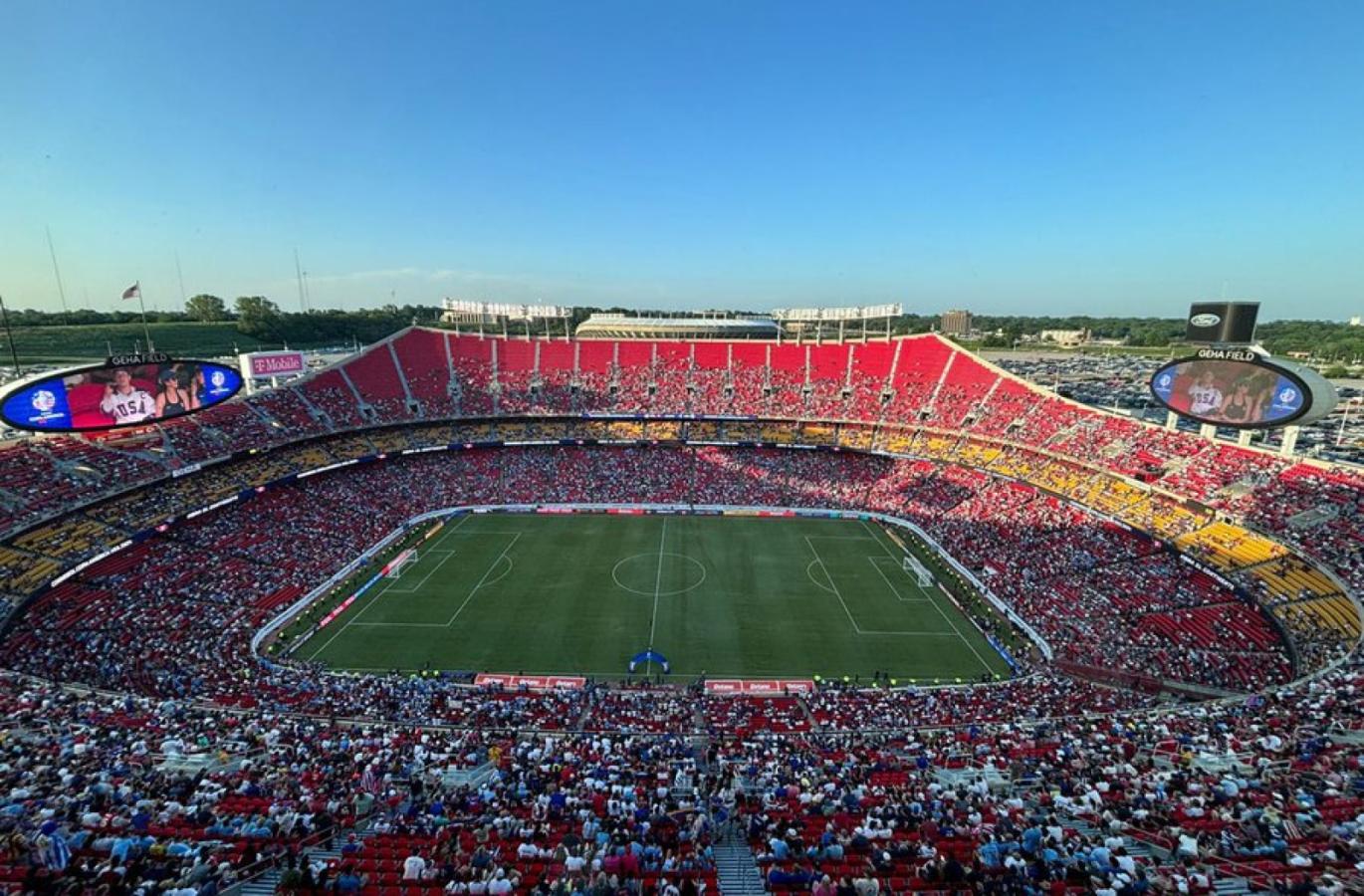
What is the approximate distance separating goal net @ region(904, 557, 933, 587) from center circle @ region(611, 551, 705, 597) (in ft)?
43.9

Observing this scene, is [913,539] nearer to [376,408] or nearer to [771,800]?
[771,800]

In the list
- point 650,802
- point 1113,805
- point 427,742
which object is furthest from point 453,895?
point 1113,805

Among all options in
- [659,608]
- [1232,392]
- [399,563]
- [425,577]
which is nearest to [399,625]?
[425,577]

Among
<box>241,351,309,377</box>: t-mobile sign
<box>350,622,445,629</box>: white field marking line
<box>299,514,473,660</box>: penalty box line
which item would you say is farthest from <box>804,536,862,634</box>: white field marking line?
<box>241,351,309,377</box>: t-mobile sign

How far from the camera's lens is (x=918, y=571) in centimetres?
3922

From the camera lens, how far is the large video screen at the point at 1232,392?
31.1m

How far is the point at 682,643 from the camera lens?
103ft

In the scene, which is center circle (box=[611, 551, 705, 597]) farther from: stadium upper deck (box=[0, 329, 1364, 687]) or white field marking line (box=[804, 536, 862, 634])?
stadium upper deck (box=[0, 329, 1364, 687])

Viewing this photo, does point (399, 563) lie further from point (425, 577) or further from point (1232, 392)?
point (1232, 392)

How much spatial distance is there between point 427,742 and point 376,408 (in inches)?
1817

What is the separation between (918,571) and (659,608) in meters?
16.7

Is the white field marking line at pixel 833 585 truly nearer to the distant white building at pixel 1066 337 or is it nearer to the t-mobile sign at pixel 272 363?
the t-mobile sign at pixel 272 363

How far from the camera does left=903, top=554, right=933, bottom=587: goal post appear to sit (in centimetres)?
3828

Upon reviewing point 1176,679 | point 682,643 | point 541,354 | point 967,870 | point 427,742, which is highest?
point 541,354
